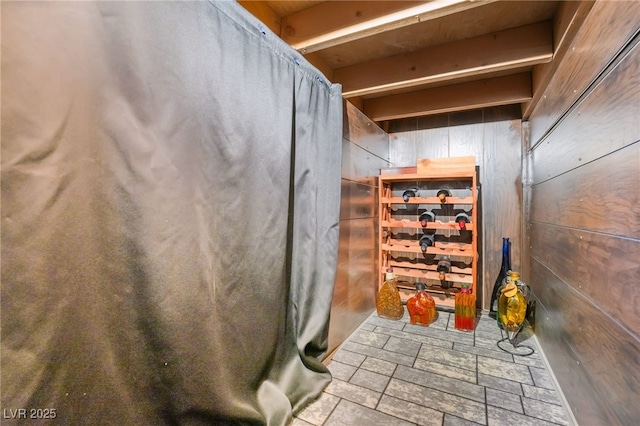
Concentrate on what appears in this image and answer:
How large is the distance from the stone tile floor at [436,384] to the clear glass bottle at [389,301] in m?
0.23

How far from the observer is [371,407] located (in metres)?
1.15

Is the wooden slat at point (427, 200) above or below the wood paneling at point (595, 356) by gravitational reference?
above

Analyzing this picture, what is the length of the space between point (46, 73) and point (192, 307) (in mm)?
615

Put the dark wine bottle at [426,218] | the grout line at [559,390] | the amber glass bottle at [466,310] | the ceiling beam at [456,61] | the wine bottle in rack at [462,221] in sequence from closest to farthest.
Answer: the grout line at [559,390], the ceiling beam at [456,61], the amber glass bottle at [466,310], the wine bottle in rack at [462,221], the dark wine bottle at [426,218]

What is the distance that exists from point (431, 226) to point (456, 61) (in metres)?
1.09

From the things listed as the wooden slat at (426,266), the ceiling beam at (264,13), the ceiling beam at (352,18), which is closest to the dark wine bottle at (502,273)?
the wooden slat at (426,266)

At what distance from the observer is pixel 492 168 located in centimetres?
220

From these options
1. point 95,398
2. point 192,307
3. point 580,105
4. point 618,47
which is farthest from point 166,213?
point 580,105

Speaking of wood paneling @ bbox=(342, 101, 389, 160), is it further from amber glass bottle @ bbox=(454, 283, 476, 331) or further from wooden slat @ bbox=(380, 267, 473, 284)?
amber glass bottle @ bbox=(454, 283, 476, 331)

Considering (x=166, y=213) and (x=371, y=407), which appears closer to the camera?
(x=166, y=213)

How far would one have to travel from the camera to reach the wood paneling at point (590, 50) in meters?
0.72

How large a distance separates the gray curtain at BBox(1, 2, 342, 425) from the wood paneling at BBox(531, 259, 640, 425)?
1009 mm

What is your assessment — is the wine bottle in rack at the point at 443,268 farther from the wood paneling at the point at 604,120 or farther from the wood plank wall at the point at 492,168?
the wood paneling at the point at 604,120

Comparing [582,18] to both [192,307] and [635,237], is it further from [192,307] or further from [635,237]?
[192,307]
